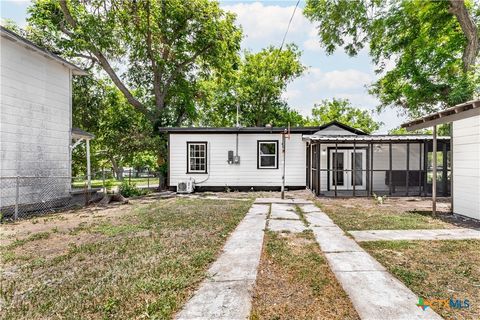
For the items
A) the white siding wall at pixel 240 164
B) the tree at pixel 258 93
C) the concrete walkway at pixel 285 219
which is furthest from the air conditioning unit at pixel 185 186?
the tree at pixel 258 93

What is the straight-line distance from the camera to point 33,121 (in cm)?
789

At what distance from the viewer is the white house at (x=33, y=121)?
Answer: 6.97m

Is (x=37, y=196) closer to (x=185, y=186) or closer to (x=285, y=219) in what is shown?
(x=185, y=186)

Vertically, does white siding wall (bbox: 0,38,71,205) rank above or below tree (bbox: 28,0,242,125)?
below

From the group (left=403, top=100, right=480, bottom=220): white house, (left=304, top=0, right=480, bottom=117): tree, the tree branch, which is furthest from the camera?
(left=304, top=0, right=480, bottom=117): tree

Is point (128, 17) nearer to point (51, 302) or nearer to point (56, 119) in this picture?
point (56, 119)

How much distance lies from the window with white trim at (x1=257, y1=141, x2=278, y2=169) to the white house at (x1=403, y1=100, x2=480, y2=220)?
6398 mm

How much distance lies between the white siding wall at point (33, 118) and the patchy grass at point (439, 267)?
9.34 m

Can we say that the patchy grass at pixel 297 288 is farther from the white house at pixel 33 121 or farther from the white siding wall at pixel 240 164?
the white siding wall at pixel 240 164

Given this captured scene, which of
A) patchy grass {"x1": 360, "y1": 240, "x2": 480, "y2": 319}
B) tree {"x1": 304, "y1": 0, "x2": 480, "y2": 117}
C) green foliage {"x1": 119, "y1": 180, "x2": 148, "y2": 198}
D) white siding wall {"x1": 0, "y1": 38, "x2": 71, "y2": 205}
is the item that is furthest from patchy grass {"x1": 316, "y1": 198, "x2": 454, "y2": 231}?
tree {"x1": 304, "y1": 0, "x2": 480, "y2": 117}

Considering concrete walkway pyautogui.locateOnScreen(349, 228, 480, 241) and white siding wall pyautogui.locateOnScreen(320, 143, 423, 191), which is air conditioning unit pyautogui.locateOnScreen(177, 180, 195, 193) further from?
concrete walkway pyautogui.locateOnScreen(349, 228, 480, 241)

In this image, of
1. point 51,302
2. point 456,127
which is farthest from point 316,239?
point 456,127

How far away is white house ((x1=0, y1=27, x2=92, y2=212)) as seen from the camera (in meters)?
6.97

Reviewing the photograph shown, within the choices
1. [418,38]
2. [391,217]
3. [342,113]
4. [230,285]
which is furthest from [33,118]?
[342,113]
